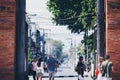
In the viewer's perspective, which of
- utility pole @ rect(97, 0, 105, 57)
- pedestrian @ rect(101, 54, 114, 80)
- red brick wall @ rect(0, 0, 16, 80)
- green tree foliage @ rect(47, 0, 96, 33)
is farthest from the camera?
green tree foliage @ rect(47, 0, 96, 33)

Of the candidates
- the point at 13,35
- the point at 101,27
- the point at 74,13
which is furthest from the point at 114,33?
the point at 74,13

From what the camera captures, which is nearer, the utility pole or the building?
the building

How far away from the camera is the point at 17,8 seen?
77.3ft

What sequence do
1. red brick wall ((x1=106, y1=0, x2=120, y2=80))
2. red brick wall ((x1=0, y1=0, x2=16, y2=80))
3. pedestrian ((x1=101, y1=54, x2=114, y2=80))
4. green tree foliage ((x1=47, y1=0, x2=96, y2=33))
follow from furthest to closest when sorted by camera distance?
green tree foliage ((x1=47, y1=0, x2=96, y2=33))
red brick wall ((x1=0, y1=0, x2=16, y2=80))
red brick wall ((x1=106, y1=0, x2=120, y2=80))
pedestrian ((x1=101, y1=54, x2=114, y2=80))

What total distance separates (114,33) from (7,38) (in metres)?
5.52

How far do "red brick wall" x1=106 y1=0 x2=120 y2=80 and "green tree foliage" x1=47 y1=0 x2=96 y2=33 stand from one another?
14.3 meters

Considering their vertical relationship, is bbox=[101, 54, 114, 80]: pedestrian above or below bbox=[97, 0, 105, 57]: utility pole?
below

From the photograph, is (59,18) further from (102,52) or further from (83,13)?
(102,52)

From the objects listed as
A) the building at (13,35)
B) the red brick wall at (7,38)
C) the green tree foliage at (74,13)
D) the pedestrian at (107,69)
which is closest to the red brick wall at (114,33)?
the building at (13,35)

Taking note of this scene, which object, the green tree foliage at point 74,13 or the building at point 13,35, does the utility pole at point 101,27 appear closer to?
the building at point 13,35

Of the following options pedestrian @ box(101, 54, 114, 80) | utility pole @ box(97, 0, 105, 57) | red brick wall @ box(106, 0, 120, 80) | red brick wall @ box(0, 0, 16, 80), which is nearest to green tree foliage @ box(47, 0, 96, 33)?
utility pole @ box(97, 0, 105, 57)

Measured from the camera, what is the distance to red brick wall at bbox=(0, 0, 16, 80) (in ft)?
74.7

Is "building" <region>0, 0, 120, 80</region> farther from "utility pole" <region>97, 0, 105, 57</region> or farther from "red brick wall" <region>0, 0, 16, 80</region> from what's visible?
"utility pole" <region>97, 0, 105, 57</region>

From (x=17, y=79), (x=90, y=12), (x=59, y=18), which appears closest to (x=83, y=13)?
(x=90, y=12)
